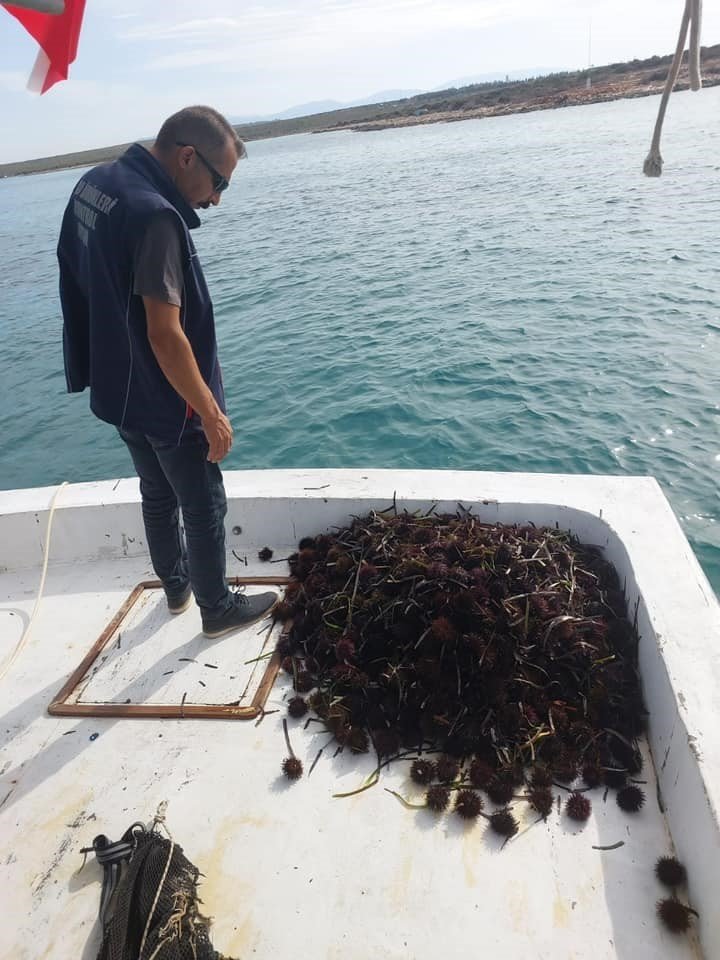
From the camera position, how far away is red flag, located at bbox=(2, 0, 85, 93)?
1.96 meters

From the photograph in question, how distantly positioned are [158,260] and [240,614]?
1533 mm

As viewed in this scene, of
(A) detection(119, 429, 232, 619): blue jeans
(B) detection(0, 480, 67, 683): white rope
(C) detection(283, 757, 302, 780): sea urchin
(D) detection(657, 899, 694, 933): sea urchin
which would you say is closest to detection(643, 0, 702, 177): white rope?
(A) detection(119, 429, 232, 619): blue jeans

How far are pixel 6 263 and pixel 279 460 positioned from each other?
690 inches

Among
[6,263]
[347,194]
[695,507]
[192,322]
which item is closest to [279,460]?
[695,507]

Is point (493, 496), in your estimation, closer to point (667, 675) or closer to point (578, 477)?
point (578, 477)

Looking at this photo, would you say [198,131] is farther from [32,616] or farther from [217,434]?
[32,616]

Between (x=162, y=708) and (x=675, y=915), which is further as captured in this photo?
(x=162, y=708)

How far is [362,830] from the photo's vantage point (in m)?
2.07

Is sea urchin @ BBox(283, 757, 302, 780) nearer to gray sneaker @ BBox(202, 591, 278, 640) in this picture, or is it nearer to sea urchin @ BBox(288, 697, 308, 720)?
sea urchin @ BBox(288, 697, 308, 720)

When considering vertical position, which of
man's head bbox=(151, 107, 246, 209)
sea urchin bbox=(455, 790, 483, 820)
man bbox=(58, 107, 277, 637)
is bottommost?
sea urchin bbox=(455, 790, 483, 820)

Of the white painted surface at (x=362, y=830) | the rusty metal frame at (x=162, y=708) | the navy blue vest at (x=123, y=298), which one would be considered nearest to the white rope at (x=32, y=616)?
the white painted surface at (x=362, y=830)

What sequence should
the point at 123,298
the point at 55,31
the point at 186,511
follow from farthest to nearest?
the point at 186,511, the point at 123,298, the point at 55,31

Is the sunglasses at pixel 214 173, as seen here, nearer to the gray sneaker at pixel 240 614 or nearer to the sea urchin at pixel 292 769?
the gray sneaker at pixel 240 614

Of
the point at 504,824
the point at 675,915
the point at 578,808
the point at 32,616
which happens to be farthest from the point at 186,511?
the point at 675,915
